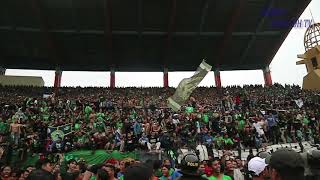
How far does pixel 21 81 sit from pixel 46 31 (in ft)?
20.4

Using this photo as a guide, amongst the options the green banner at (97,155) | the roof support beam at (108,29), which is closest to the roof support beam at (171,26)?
the roof support beam at (108,29)

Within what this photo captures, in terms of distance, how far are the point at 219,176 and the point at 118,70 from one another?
2540 cm

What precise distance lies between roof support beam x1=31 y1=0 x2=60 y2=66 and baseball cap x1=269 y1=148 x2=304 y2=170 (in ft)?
79.5

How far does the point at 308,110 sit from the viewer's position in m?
18.9

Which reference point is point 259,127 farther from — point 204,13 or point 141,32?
point 141,32

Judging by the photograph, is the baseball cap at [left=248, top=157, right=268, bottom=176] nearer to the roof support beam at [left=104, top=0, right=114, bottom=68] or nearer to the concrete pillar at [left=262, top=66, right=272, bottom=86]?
the roof support beam at [left=104, top=0, right=114, bottom=68]

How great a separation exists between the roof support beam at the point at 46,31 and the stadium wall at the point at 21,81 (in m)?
2.68

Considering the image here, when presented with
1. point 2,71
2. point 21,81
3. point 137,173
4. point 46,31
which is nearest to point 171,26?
point 46,31

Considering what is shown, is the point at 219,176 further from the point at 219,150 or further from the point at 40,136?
the point at 40,136

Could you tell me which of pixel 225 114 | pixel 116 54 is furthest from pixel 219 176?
pixel 116 54

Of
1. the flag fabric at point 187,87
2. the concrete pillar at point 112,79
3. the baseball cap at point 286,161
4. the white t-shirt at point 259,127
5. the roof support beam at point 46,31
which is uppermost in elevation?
the roof support beam at point 46,31

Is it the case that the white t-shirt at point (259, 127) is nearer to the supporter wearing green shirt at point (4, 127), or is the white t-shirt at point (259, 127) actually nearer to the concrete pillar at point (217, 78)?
the supporter wearing green shirt at point (4, 127)

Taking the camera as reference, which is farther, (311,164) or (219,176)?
(219,176)

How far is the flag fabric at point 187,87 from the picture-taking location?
17.7 m
